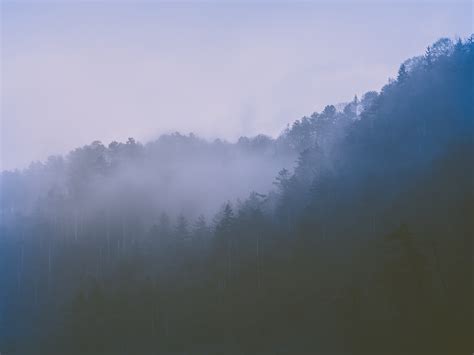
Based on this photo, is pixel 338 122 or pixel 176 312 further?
pixel 338 122

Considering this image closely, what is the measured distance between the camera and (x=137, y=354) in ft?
200

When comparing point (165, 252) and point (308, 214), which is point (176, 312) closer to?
point (165, 252)

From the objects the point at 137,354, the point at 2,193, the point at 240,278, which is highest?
the point at 2,193

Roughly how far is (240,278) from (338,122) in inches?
1790

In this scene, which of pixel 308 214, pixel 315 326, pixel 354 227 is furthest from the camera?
pixel 308 214

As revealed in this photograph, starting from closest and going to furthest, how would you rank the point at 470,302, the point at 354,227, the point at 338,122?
the point at 470,302 → the point at 354,227 → the point at 338,122

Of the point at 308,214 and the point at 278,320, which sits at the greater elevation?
the point at 308,214

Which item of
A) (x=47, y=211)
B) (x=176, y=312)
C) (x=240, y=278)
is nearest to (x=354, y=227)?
(x=240, y=278)

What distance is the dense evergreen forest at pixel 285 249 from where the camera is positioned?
54.6 meters

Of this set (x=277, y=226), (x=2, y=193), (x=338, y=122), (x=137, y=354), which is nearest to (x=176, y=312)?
(x=137, y=354)

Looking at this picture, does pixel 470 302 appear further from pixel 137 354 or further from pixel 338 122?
pixel 338 122

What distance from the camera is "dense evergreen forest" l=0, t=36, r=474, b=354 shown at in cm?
5456

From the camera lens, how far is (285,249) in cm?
7094

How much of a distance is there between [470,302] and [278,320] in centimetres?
2256
